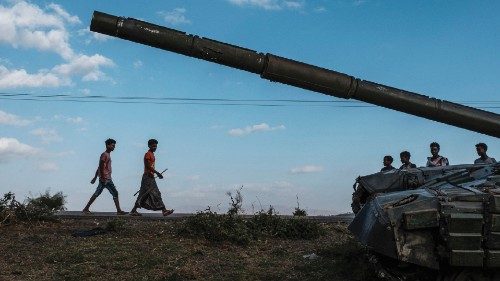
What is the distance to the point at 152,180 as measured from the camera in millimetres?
13242

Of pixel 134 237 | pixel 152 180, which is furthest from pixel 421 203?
pixel 152 180

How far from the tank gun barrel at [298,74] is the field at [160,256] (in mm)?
2171

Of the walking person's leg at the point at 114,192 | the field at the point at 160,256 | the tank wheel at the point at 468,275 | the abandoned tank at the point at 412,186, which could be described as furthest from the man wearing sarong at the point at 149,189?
the tank wheel at the point at 468,275

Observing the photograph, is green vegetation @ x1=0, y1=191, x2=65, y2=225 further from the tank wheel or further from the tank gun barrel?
the tank wheel

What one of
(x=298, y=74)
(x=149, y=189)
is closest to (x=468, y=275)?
(x=298, y=74)

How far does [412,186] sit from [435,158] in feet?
9.13

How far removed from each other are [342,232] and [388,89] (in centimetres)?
512

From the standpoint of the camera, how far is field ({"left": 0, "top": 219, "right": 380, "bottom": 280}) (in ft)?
29.1

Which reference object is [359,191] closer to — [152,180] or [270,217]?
[270,217]

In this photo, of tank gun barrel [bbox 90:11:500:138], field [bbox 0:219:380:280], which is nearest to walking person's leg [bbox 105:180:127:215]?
field [bbox 0:219:380:280]

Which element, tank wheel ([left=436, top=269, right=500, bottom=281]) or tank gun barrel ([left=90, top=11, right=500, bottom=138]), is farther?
tank gun barrel ([left=90, top=11, right=500, bottom=138])

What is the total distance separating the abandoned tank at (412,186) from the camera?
6.13 m

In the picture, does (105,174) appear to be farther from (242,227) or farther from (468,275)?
(468,275)

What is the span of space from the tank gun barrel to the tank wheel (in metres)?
2.42
